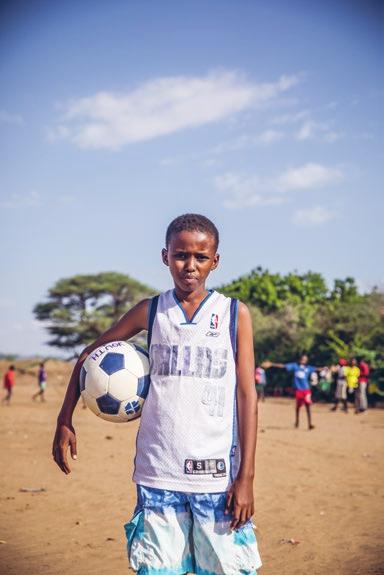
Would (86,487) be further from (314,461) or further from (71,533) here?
(314,461)

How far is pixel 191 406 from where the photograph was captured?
256 centimetres

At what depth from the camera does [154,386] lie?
2.67 metres

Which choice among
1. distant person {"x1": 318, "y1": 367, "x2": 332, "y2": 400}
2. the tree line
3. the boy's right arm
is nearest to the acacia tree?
the tree line

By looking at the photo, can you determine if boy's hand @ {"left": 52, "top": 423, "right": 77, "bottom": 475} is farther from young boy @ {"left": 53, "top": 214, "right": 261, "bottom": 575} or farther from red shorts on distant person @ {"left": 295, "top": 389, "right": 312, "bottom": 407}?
red shorts on distant person @ {"left": 295, "top": 389, "right": 312, "bottom": 407}

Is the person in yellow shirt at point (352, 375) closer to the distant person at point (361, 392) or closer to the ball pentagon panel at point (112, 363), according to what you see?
the distant person at point (361, 392)

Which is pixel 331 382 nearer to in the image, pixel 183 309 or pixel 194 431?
pixel 183 309

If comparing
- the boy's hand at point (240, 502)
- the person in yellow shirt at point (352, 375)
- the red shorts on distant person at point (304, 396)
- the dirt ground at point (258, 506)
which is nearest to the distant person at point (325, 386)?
the person in yellow shirt at point (352, 375)

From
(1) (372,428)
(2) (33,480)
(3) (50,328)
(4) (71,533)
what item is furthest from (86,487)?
(3) (50,328)

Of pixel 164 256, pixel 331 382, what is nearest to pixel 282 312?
pixel 331 382

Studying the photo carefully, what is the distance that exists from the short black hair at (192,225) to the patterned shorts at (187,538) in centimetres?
116

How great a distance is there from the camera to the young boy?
247cm

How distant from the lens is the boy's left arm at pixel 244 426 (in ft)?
8.11

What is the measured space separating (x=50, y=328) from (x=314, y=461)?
39.4 meters

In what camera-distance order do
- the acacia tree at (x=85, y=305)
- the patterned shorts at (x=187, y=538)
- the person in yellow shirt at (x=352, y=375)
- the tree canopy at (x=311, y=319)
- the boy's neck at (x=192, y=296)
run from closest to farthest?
1. the patterned shorts at (x=187, y=538)
2. the boy's neck at (x=192, y=296)
3. the person in yellow shirt at (x=352, y=375)
4. the tree canopy at (x=311, y=319)
5. the acacia tree at (x=85, y=305)
